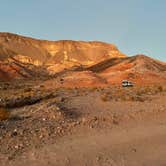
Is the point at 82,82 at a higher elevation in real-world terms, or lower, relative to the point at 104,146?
higher

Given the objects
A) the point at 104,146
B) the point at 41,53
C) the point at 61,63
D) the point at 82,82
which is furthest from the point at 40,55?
the point at 104,146

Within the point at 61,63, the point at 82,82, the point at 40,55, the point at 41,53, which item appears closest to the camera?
the point at 82,82

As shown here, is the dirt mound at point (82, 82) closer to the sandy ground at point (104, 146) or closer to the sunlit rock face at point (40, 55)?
the sandy ground at point (104, 146)

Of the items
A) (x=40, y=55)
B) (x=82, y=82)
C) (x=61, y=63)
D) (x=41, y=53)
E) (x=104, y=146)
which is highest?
(x=41, y=53)

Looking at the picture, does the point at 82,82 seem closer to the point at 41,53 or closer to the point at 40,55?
the point at 40,55

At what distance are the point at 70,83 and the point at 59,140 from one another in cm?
6882

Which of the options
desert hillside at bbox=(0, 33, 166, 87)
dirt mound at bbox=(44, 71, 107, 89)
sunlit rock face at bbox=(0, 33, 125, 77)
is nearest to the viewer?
dirt mound at bbox=(44, 71, 107, 89)

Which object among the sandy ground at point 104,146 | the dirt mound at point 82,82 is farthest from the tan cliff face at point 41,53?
the sandy ground at point 104,146

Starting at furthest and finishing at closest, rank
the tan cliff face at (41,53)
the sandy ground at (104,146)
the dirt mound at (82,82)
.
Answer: the tan cliff face at (41,53) < the dirt mound at (82,82) < the sandy ground at (104,146)

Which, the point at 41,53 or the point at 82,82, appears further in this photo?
the point at 41,53

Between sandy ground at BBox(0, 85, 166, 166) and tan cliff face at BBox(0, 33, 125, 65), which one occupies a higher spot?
tan cliff face at BBox(0, 33, 125, 65)

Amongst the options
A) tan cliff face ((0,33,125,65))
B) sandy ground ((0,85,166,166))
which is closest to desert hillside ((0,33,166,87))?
tan cliff face ((0,33,125,65))

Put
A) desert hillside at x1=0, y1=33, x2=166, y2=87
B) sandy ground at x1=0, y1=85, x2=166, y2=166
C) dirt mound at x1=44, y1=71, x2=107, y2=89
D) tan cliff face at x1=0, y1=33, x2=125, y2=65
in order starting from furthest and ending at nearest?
tan cliff face at x1=0, y1=33, x2=125, y2=65, desert hillside at x1=0, y1=33, x2=166, y2=87, dirt mound at x1=44, y1=71, x2=107, y2=89, sandy ground at x1=0, y1=85, x2=166, y2=166

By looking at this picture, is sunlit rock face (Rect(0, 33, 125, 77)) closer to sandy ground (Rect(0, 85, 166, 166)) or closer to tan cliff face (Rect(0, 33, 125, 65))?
tan cliff face (Rect(0, 33, 125, 65))
